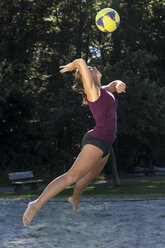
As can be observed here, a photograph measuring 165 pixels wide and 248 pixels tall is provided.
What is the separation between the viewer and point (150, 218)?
7312 millimetres

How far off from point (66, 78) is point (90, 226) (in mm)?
11129

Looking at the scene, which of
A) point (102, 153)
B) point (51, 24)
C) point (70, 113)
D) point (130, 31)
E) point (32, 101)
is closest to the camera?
point (102, 153)

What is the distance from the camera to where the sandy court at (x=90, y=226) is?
5691 millimetres

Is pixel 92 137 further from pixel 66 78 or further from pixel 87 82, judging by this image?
pixel 66 78

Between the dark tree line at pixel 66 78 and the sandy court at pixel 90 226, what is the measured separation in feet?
25.4

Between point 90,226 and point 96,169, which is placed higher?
point 96,169

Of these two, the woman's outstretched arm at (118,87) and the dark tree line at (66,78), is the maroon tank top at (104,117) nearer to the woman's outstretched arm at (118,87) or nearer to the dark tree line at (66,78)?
the woman's outstretched arm at (118,87)

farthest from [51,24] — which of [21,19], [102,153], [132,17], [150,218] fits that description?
[102,153]

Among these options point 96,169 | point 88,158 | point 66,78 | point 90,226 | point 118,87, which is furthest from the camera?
point 66,78

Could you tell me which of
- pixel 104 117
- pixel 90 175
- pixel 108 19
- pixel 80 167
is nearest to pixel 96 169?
pixel 90 175

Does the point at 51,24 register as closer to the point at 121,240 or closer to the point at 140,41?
the point at 140,41

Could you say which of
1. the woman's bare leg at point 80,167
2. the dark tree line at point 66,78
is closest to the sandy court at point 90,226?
the woman's bare leg at point 80,167

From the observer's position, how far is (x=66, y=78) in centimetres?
1723

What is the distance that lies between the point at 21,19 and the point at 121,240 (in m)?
23.2
